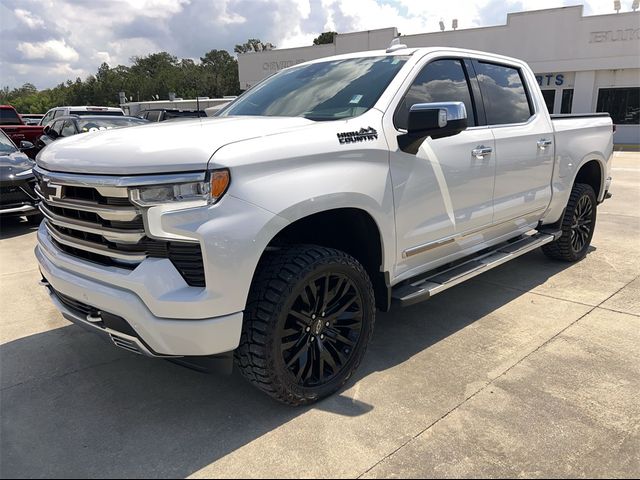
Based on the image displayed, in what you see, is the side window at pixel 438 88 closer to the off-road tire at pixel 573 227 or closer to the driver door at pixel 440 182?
the driver door at pixel 440 182

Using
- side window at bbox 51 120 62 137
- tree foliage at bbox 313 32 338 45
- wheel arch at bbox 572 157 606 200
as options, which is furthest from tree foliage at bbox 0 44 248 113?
wheel arch at bbox 572 157 606 200

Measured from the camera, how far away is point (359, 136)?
2.92 meters

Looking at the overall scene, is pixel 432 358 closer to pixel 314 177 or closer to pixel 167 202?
pixel 314 177

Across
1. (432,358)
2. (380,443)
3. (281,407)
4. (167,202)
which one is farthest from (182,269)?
(432,358)

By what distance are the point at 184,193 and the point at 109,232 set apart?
458 millimetres

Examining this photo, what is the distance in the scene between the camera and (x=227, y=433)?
264cm

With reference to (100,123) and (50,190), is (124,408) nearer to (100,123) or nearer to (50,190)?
(50,190)

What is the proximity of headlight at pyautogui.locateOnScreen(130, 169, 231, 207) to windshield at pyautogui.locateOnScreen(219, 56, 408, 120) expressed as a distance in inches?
41.7

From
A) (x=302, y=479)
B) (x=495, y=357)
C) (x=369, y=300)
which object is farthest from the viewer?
(x=495, y=357)

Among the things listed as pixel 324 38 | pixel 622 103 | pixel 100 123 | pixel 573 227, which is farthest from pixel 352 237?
pixel 324 38

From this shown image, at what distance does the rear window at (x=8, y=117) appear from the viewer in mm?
15805

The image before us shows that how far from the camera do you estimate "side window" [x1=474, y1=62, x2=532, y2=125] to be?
4105 mm

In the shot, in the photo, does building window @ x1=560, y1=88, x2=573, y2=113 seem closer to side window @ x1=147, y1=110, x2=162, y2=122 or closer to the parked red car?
side window @ x1=147, y1=110, x2=162, y2=122

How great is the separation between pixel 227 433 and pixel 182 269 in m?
0.93
